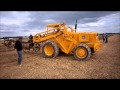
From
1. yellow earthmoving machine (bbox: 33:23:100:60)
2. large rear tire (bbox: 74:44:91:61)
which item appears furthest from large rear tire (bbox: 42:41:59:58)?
large rear tire (bbox: 74:44:91:61)

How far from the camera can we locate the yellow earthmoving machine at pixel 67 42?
10.3m

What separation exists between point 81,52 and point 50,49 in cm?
255

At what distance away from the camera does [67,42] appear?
1113cm

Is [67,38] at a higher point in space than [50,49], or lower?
A: higher

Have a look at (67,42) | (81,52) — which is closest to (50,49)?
(67,42)

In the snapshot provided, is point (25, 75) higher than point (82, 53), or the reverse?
point (82, 53)

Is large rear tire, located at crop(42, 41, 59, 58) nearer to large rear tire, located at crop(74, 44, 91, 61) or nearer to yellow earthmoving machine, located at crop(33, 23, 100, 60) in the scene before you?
yellow earthmoving machine, located at crop(33, 23, 100, 60)

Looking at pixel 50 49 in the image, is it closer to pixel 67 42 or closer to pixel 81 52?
pixel 67 42

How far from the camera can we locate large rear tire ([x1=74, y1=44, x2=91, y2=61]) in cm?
1009
